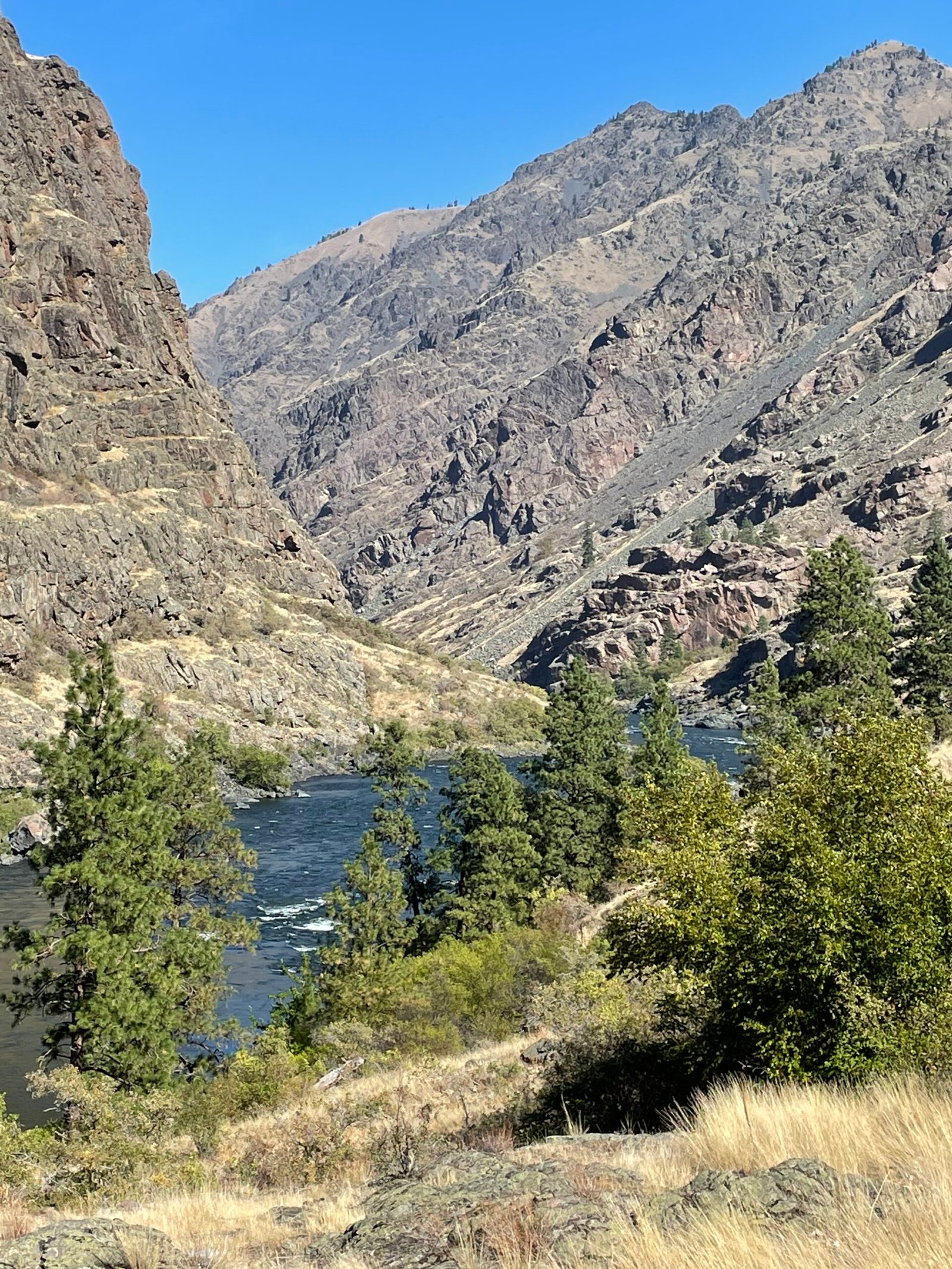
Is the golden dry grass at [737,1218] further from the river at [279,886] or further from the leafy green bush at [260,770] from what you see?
the leafy green bush at [260,770]

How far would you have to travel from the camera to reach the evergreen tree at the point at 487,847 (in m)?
43.5

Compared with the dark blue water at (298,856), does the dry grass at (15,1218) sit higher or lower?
higher

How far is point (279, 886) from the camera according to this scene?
6656cm

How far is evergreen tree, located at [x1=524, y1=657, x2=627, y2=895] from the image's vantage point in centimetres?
4875

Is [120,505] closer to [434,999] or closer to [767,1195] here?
[434,999]

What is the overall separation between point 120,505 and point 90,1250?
487 feet

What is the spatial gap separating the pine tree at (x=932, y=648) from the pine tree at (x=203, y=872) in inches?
1572

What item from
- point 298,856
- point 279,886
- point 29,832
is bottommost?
point 279,886

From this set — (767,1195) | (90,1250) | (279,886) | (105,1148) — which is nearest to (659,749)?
(279,886)

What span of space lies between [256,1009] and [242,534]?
444 feet

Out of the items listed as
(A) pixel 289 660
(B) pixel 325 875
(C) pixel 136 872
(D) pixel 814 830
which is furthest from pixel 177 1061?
(A) pixel 289 660

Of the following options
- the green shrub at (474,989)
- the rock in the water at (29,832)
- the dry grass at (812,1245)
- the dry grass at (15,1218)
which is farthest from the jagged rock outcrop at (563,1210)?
the rock in the water at (29,832)

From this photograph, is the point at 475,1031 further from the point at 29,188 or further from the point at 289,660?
the point at 29,188

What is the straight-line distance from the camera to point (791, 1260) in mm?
5582
